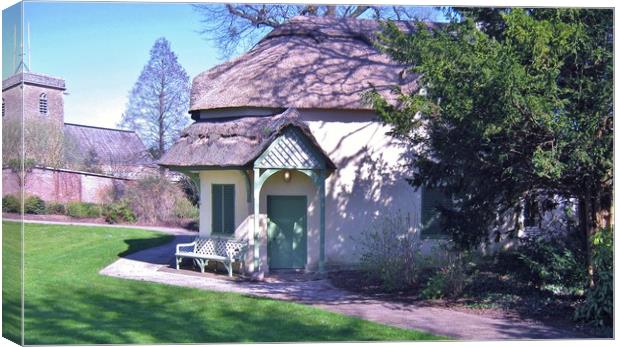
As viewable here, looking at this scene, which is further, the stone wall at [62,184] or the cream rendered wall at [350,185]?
the cream rendered wall at [350,185]

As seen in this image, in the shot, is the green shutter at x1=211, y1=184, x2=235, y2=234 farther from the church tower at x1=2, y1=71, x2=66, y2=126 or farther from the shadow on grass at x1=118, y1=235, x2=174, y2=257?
the church tower at x1=2, y1=71, x2=66, y2=126

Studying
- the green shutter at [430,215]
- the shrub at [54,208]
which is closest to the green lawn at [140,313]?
the shrub at [54,208]

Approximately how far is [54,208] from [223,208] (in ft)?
13.8

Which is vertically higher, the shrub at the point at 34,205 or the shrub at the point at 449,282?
the shrub at the point at 34,205

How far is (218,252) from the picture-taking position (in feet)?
53.7

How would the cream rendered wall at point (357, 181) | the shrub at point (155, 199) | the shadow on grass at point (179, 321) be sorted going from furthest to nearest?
the shrub at point (155, 199)
the cream rendered wall at point (357, 181)
the shadow on grass at point (179, 321)

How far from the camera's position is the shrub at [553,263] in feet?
39.7

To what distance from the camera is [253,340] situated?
948 centimetres

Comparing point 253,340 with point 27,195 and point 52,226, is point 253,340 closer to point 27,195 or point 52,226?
point 27,195

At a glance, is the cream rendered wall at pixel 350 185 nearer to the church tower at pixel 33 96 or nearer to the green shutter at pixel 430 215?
the green shutter at pixel 430 215

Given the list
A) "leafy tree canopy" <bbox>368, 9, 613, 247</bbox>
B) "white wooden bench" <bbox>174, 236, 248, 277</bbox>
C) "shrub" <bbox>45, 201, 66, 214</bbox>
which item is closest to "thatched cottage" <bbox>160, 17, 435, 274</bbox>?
"white wooden bench" <bbox>174, 236, 248, 277</bbox>

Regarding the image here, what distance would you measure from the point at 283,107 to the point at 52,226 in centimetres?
557

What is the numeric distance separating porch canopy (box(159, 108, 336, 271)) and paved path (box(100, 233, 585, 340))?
1.38 meters

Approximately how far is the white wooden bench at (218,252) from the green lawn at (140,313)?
2019 millimetres
